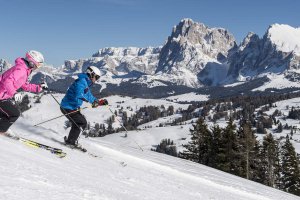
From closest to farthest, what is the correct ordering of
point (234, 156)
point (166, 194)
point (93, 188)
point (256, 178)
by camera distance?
point (93, 188)
point (166, 194)
point (234, 156)
point (256, 178)

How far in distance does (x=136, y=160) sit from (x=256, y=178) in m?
50.0

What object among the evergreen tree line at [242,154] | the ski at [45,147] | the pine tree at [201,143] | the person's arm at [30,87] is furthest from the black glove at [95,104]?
the pine tree at [201,143]

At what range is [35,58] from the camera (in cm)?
1203

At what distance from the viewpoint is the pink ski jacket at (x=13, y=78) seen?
1153 centimetres

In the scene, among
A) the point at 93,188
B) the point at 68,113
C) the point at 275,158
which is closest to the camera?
the point at 93,188

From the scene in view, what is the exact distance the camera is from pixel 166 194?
10195mm

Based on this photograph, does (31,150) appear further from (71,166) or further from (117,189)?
(117,189)

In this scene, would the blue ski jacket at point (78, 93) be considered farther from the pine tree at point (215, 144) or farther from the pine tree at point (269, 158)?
the pine tree at point (269, 158)

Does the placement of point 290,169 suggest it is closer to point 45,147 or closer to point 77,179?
point 45,147

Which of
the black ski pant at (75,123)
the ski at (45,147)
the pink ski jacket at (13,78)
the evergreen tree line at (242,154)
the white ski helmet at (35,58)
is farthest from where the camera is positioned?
the evergreen tree line at (242,154)

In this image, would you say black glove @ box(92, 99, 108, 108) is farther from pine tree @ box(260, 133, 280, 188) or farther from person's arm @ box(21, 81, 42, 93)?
pine tree @ box(260, 133, 280, 188)

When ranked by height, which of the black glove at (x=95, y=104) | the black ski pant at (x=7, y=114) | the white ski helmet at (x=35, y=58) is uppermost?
the white ski helmet at (x=35, y=58)

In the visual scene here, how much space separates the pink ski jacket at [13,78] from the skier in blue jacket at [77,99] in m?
2.53

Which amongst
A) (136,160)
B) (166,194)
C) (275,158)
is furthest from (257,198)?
(275,158)
